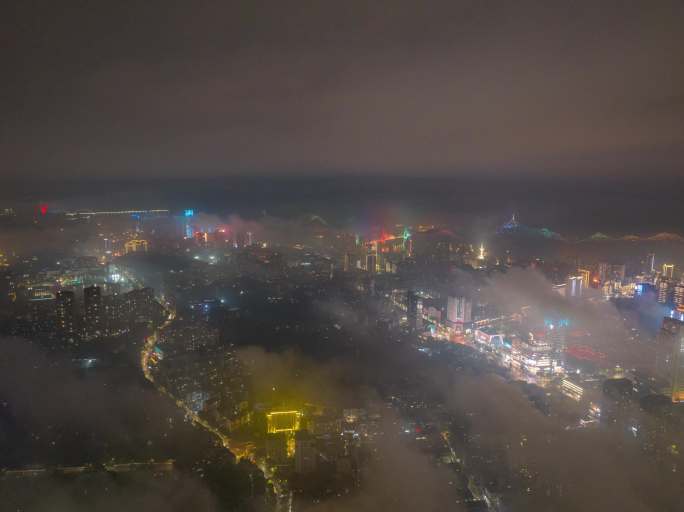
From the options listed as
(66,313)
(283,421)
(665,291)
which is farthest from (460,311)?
(66,313)

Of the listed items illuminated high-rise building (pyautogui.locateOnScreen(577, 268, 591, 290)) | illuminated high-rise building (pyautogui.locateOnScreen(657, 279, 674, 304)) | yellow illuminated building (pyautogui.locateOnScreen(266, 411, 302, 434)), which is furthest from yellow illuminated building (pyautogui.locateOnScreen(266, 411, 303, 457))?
illuminated high-rise building (pyautogui.locateOnScreen(577, 268, 591, 290))

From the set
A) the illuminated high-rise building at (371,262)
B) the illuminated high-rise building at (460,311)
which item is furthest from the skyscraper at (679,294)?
the illuminated high-rise building at (371,262)

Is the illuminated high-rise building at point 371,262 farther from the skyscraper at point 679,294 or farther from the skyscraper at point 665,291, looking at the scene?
the skyscraper at point 679,294

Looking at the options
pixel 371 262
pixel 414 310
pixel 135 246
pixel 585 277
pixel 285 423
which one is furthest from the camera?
pixel 135 246

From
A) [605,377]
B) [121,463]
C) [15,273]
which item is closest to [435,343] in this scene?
[605,377]

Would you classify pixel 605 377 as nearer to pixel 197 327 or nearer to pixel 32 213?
pixel 197 327

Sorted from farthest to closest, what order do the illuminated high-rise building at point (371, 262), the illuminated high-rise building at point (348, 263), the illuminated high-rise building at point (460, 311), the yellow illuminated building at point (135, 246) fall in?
the yellow illuminated building at point (135, 246) < the illuminated high-rise building at point (348, 263) < the illuminated high-rise building at point (371, 262) < the illuminated high-rise building at point (460, 311)

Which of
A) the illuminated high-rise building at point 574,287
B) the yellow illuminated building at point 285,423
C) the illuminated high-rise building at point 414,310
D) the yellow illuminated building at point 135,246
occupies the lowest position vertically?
the yellow illuminated building at point 285,423

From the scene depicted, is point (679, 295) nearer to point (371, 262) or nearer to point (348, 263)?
point (371, 262)
